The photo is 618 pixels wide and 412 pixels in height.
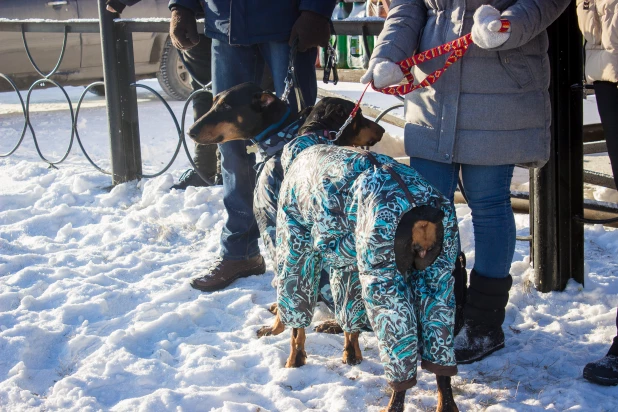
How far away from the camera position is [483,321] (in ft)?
9.63

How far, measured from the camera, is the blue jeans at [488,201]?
9.16ft

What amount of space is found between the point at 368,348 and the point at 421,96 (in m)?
1.07

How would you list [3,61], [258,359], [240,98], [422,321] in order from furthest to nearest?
[3,61] < [240,98] < [258,359] < [422,321]

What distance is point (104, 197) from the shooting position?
5.24 meters

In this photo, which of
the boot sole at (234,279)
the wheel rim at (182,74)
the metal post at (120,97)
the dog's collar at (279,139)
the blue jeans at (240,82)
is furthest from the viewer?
the wheel rim at (182,74)

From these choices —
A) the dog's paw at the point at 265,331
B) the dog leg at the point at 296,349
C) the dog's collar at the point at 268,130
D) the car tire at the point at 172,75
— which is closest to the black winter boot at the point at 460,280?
the dog leg at the point at 296,349

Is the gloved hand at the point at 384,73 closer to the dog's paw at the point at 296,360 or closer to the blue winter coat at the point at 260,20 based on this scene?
the blue winter coat at the point at 260,20

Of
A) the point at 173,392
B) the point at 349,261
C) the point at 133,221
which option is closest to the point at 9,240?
the point at 133,221

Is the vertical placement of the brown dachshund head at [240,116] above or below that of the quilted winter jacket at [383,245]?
above

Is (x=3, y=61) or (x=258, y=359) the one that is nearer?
(x=258, y=359)

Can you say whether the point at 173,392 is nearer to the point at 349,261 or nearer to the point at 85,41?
the point at 349,261

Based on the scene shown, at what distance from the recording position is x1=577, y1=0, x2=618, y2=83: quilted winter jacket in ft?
7.95

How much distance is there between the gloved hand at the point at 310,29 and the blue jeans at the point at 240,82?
0.14 m

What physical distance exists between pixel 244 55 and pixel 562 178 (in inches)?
65.7
